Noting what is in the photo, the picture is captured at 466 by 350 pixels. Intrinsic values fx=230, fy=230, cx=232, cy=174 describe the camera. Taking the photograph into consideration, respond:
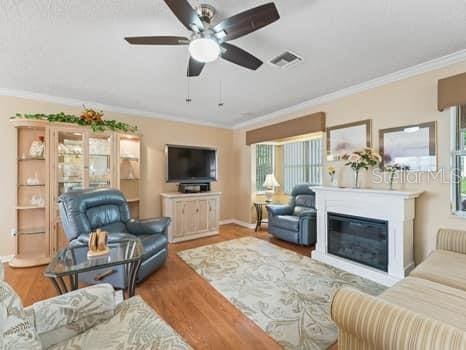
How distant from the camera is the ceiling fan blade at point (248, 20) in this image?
1377mm

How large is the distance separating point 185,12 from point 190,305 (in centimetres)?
242

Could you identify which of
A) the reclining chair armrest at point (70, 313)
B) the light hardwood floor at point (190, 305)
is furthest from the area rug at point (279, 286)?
the reclining chair armrest at point (70, 313)

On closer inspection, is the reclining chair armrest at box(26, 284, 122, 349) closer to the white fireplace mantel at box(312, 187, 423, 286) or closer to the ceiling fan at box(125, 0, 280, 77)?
the ceiling fan at box(125, 0, 280, 77)

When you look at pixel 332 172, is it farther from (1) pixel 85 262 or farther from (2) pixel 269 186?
(1) pixel 85 262

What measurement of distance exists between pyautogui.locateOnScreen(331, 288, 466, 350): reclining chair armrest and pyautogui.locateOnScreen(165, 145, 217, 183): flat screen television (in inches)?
154

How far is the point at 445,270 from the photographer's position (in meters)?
1.80

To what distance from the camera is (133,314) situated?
1318 millimetres

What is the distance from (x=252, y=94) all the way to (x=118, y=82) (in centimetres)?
190

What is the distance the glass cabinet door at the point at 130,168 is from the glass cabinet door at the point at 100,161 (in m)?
0.26

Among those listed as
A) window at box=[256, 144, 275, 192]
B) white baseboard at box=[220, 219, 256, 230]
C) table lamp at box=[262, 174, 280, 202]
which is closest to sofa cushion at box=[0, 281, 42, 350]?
white baseboard at box=[220, 219, 256, 230]

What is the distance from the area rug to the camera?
188cm

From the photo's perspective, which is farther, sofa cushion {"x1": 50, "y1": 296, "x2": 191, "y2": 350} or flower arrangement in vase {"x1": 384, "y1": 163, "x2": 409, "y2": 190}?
flower arrangement in vase {"x1": 384, "y1": 163, "x2": 409, "y2": 190}

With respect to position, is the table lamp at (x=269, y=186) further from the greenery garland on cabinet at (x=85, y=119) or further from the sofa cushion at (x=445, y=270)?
the sofa cushion at (x=445, y=270)

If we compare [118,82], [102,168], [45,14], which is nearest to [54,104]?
[102,168]
